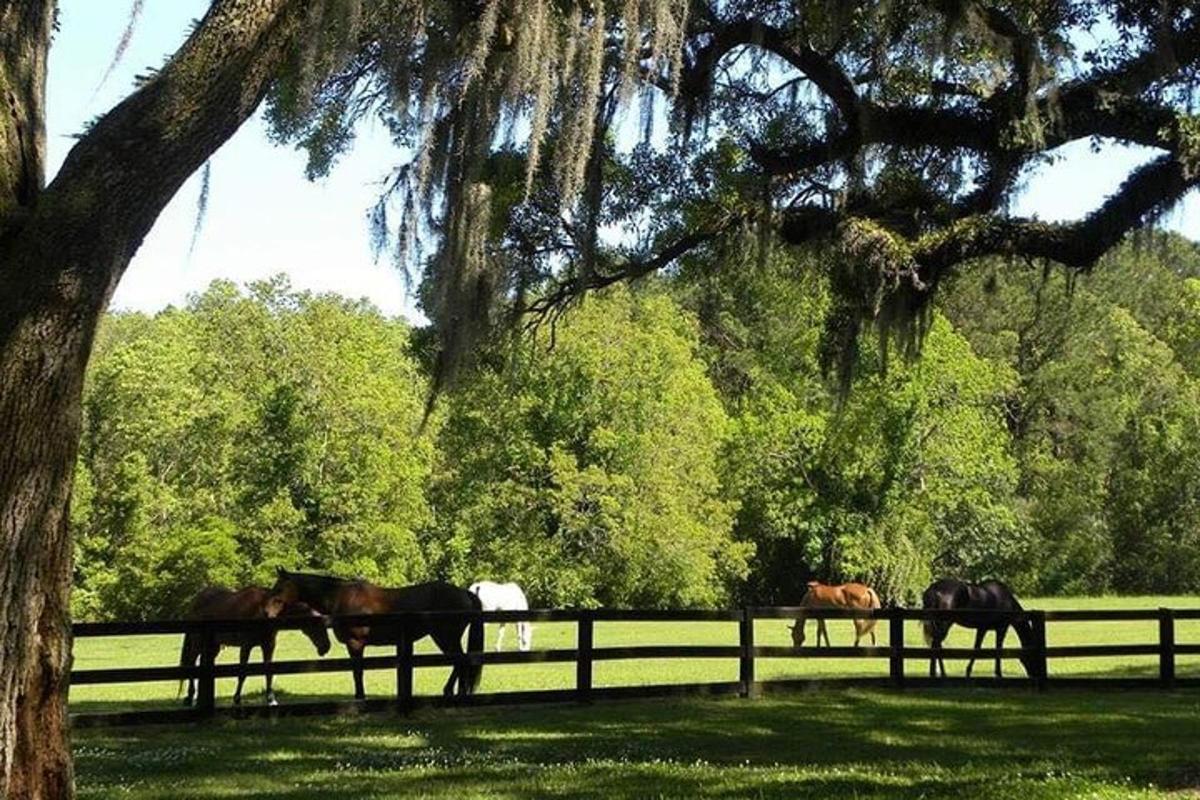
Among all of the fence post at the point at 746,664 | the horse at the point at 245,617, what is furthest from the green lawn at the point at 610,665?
the fence post at the point at 746,664

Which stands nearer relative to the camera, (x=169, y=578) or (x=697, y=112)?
(x=697, y=112)

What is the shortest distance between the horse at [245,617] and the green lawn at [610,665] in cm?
109

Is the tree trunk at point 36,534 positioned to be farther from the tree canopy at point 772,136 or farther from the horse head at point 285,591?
the horse head at point 285,591

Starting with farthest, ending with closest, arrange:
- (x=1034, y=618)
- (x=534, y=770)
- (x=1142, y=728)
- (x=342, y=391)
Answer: (x=342, y=391), (x=1034, y=618), (x=1142, y=728), (x=534, y=770)

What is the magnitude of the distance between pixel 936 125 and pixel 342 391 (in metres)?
34.9

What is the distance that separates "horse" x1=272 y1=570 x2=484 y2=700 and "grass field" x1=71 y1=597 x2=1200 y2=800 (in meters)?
1.28

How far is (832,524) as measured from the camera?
154 ft

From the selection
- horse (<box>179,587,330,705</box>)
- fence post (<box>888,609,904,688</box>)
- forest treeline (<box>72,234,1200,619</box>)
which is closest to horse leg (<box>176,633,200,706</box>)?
horse (<box>179,587,330,705</box>)

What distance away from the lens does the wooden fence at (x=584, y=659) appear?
12953mm

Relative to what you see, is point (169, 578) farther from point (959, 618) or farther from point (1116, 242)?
point (1116, 242)

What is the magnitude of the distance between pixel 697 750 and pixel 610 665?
13503mm

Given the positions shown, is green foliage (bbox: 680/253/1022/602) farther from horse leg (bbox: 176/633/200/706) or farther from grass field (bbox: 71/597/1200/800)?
horse leg (bbox: 176/633/200/706)

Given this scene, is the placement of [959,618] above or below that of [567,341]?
below

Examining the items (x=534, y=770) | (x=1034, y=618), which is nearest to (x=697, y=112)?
(x=534, y=770)
